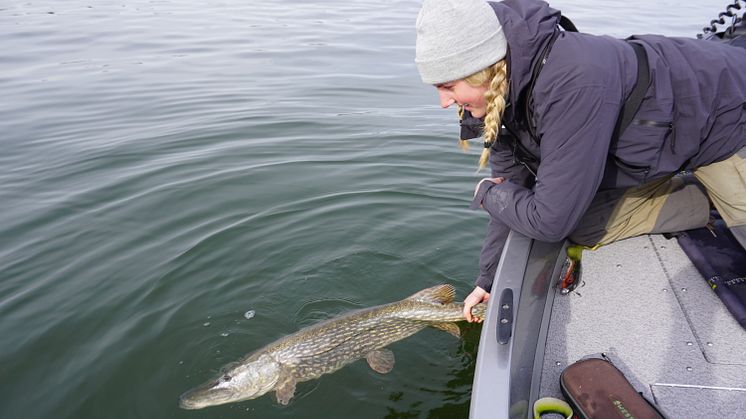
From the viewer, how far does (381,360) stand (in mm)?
3453

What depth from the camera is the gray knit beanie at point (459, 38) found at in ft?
6.89

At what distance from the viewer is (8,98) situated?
912cm

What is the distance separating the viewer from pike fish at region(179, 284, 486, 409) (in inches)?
126

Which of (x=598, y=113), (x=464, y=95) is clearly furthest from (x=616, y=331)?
(x=464, y=95)

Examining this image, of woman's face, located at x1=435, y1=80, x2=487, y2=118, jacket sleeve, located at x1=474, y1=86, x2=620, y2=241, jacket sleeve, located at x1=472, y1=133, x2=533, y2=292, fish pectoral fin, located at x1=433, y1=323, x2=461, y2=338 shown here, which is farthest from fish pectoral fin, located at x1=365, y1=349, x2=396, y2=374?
woman's face, located at x1=435, y1=80, x2=487, y2=118

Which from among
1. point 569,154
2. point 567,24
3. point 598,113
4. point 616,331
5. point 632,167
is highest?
point 567,24

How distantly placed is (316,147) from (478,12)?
214 inches

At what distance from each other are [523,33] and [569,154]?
556 millimetres

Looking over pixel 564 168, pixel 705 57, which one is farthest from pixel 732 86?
pixel 564 168

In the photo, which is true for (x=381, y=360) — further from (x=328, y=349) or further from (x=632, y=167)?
(x=632, y=167)

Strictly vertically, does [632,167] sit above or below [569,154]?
below

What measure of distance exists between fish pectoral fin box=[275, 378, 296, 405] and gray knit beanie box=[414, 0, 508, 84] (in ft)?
7.24

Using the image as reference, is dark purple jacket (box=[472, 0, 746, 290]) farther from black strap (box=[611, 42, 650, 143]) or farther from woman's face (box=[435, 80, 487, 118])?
woman's face (box=[435, 80, 487, 118])

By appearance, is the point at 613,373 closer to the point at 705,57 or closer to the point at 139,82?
the point at 705,57
